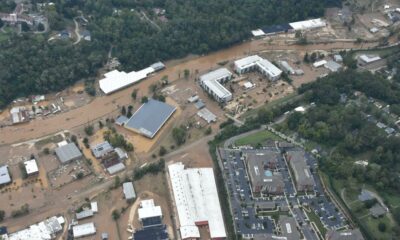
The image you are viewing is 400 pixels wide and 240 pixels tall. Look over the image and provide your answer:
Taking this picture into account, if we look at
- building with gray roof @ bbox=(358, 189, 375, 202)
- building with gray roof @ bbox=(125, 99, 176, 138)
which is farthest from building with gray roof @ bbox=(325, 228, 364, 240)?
building with gray roof @ bbox=(125, 99, 176, 138)

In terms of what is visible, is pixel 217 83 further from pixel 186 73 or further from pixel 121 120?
pixel 121 120

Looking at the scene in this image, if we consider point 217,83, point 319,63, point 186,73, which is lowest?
point 217,83

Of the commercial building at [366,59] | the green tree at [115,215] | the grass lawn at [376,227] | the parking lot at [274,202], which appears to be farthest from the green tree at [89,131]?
the commercial building at [366,59]

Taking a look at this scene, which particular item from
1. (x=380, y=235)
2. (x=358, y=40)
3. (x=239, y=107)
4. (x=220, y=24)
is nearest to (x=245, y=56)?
Result: (x=220, y=24)

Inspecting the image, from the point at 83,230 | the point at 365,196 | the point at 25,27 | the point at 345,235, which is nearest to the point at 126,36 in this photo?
the point at 25,27

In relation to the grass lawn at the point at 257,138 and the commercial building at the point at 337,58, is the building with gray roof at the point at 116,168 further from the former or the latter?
the commercial building at the point at 337,58

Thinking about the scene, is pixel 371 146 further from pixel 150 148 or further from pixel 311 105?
pixel 150 148

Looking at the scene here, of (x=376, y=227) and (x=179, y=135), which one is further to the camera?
(x=179, y=135)

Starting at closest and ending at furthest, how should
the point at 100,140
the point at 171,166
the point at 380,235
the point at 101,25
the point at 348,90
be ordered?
the point at 380,235 < the point at 171,166 < the point at 100,140 < the point at 348,90 < the point at 101,25

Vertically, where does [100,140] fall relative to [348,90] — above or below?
below
